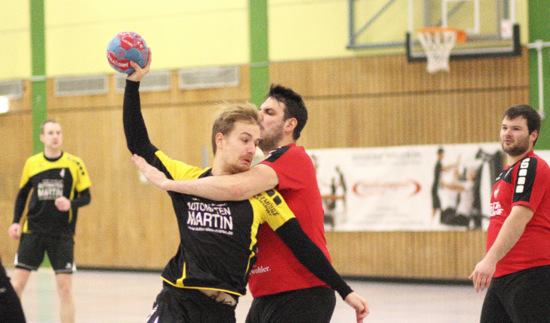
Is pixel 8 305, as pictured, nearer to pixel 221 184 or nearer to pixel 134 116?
pixel 134 116

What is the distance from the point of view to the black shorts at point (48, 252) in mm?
6336

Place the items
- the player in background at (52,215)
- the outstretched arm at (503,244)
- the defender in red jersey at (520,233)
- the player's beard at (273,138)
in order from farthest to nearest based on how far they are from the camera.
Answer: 1. the player in background at (52,215)
2. the defender in red jersey at (520,233)
3. the outstretched arm at (503,244)
4. the player's beard at (273,138)

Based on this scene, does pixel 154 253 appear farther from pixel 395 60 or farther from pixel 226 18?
pixel 395 60

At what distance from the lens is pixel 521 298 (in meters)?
3.76

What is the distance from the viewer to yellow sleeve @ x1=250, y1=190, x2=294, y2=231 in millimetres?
2816

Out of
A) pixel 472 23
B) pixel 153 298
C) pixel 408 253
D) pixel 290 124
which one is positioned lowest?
pixel 153 298

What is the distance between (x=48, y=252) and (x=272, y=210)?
4.26m

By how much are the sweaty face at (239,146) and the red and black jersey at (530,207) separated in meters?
1.70

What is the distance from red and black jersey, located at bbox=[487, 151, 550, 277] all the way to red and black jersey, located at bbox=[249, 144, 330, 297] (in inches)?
52.8

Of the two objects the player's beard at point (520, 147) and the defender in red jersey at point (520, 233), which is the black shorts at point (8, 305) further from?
the player's beard at point (520, 147)

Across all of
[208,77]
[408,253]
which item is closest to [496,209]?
[408,253]

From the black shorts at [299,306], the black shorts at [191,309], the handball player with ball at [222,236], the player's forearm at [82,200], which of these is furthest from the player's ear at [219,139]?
the player's forearm at [82,200]

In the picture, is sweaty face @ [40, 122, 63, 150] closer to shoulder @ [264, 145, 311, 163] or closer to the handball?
the handball

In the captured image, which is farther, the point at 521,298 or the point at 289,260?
the point at 521,298
